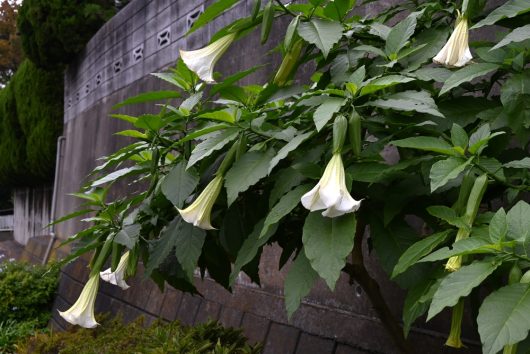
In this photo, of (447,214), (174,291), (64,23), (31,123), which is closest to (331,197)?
(447,214)

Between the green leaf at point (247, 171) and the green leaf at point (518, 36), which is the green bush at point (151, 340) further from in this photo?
the green leaf at point (518, 36)

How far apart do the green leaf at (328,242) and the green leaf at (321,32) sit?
38cm

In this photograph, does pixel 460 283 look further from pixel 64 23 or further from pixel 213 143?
pixel 64 23

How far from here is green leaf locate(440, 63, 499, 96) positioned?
1374 millimetres

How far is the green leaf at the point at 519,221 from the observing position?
1094 mm

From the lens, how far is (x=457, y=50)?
145 centimetres

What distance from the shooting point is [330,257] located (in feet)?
4.02

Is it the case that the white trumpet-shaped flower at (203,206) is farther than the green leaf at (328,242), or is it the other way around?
the white trumpet-shaped flower at (203,206)

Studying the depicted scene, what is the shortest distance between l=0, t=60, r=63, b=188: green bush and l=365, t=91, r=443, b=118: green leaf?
10.6 meters

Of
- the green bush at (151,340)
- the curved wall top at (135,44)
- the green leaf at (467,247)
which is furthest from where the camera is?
the curved wall top at (135,44)

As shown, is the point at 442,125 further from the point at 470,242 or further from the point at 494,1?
the point at 494,1

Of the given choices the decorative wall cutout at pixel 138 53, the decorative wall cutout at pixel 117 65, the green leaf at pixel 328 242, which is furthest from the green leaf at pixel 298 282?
the decorative wall cutout at pixel 117 65

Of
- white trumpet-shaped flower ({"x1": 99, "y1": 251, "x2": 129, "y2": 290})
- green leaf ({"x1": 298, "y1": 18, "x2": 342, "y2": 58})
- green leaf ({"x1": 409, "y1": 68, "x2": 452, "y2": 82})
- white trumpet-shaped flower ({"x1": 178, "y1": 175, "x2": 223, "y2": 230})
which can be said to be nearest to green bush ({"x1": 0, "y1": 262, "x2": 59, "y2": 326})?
white trumpet-shaped flower ({"x1": 99, "y1": 251, "x2": 129, "y2": 290})

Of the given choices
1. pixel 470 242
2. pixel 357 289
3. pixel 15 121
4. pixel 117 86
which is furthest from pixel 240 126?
pixel 15 121
